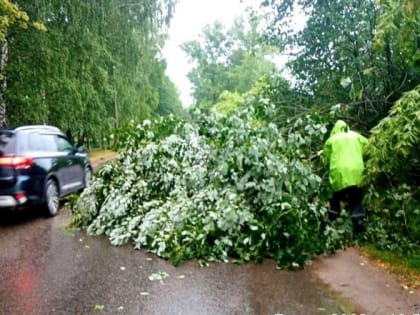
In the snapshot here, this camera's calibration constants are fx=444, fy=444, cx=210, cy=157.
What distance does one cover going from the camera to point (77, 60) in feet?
57.9

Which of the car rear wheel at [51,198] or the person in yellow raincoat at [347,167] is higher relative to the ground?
the person in yellow raincoat at [347,167]

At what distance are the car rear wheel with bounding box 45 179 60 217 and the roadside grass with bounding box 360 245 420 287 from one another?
539 cm

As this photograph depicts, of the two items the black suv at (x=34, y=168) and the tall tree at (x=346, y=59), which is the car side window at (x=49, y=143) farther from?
the tall tree at (x=346, y=59)

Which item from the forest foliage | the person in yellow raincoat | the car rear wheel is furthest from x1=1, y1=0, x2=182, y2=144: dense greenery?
the person in yellow raincoat

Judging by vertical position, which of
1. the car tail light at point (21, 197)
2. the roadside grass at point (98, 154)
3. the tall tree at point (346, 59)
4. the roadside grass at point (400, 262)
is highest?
the tall tree at point (346, 59)

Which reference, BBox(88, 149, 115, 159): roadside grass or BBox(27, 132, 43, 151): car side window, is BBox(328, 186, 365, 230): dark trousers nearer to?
BBox(27, 132, 43, 151): car side window

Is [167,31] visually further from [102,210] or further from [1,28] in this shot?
[102,210]

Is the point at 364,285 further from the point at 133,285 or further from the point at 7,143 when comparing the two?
the point at 7,143

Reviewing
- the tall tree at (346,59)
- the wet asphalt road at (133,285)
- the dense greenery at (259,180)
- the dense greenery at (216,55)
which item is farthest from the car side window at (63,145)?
the dense greenery at (216,55)

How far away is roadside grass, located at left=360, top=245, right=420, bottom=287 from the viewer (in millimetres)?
4966

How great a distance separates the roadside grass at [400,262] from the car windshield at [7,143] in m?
5.65

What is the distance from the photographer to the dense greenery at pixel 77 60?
15.5m

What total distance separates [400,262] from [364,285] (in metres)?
0.96

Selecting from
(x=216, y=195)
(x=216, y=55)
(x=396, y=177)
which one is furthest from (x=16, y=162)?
(x=216, y=55)
